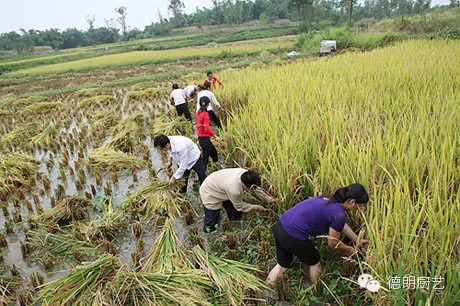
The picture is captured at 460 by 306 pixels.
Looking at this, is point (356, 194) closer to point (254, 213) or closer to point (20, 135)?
point (254, 213)

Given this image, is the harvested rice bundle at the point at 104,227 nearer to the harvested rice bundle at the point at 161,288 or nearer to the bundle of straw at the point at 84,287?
the bundle of straw at the point at 84,287

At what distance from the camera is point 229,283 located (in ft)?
6.86

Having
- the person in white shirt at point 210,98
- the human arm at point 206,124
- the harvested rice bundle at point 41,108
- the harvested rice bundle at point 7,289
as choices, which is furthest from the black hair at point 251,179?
the harvested rice bundle at point 41,108

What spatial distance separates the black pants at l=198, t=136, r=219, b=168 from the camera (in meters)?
4.05

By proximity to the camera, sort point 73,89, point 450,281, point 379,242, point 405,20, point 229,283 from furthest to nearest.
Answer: point 405,20, point 73,89, point 229,283, point 379,242, point 450,281

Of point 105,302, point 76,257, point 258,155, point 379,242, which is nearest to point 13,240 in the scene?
point 76,257

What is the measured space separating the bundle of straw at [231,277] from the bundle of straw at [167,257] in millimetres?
150

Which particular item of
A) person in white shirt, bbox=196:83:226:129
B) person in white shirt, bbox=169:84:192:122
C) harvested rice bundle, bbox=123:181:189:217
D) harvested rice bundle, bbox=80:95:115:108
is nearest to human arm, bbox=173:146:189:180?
harvested rice bundle, bbox=123:181:189:217

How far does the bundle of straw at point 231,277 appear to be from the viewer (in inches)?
80.0

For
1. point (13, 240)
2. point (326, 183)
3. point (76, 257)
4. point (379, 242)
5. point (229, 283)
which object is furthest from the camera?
point (13, 240)

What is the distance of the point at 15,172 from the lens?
13.9 ft

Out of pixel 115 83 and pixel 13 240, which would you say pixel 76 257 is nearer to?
pixel 13 240

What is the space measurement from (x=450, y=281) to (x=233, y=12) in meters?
55.3

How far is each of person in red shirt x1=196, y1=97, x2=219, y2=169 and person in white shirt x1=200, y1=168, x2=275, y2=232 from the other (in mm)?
1234
